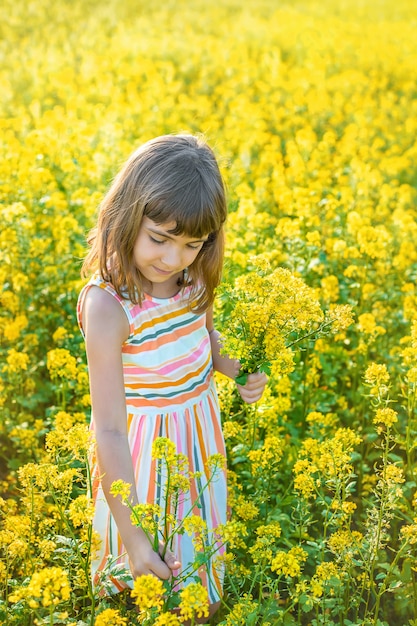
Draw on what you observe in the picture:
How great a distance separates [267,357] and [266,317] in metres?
0.10

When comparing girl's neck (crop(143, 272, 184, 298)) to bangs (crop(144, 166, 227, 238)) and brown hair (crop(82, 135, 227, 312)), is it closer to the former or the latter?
brown hair (crop(82, 135, 227, 312))

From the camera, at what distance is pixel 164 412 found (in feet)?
7.41

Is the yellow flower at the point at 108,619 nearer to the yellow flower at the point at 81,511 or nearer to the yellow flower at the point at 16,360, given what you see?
the yellow flower at the point at 81,511

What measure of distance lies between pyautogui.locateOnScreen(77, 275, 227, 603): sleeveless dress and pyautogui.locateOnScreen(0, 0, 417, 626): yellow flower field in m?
0.11

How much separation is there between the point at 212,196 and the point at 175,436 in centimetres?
73

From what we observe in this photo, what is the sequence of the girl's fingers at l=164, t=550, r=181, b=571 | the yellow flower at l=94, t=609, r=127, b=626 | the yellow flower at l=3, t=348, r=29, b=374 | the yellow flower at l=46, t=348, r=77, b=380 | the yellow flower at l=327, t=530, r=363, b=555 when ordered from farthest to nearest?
the yellow flower at l=3, t=348, r=29, b=374, the yellow flower at l=46, t=348, r=77, b=380, the yellow flower at l=327, t=530, r=363, b=555, the girl's fingers at l=164, t=550, r=181, b=571, the yellow flower at l=94, t=609, r=127, b=626

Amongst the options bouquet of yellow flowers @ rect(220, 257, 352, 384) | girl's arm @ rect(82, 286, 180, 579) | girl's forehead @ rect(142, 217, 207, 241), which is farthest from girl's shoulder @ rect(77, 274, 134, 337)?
bouquet of yellow flowers @ rect(220, 257, 352, 384)

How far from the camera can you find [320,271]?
353 cm

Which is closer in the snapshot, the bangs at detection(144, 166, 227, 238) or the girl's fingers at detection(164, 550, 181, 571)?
the girl's fingers at detection(164, 550, 181, 571)

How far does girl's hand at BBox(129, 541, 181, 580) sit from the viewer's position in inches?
70.6

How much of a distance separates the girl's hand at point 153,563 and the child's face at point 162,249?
727 mm

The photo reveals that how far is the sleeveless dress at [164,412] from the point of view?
2209 mm

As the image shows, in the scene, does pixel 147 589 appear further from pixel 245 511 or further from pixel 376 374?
pixel 376 374

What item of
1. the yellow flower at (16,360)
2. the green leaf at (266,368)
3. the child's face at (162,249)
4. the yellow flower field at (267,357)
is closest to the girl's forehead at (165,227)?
the child's face at (162,249)
